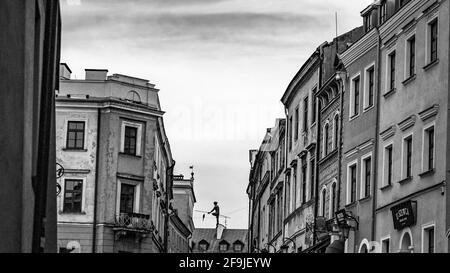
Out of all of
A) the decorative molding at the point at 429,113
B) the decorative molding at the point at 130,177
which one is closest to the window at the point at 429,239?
the decorative molding at the point at 429,113

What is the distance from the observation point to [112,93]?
66188mm

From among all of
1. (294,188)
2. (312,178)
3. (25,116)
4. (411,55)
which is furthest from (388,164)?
(25,116)

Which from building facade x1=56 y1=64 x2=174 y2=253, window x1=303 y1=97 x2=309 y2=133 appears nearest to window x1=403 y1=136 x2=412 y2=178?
window x1=303 y1=97 x2=309 y2=133

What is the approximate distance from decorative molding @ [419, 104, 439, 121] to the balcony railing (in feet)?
105

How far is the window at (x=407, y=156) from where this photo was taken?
35.8 meters

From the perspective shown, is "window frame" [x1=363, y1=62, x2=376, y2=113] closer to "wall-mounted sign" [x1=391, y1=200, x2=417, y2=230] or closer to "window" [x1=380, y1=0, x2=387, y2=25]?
"window" [x1=380, y1=0, x2=387, y2=25]

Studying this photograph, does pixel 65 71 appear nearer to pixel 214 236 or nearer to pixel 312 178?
pixel 312 178

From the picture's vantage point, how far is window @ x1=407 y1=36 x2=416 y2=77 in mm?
36219

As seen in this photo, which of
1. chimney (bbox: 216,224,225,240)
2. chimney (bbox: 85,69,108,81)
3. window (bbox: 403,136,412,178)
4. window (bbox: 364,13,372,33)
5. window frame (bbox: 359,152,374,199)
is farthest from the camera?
chimney (bbox: 216,224,225,240)

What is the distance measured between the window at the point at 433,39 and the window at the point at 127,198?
3310 cm

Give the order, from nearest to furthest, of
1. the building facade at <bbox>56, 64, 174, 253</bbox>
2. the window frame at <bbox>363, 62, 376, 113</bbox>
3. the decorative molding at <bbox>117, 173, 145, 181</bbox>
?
the window frame at <bbox>363, 62, 376, 113</bbox> < the building facade at <bbox>56, 64, 174, 253</bbox> < the decorative molding at <bbox>117, 173, 145, 181</bbox>

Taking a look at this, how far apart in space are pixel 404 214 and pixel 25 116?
21.4 metres

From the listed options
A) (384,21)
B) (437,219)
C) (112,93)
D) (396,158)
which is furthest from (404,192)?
(112,93)
